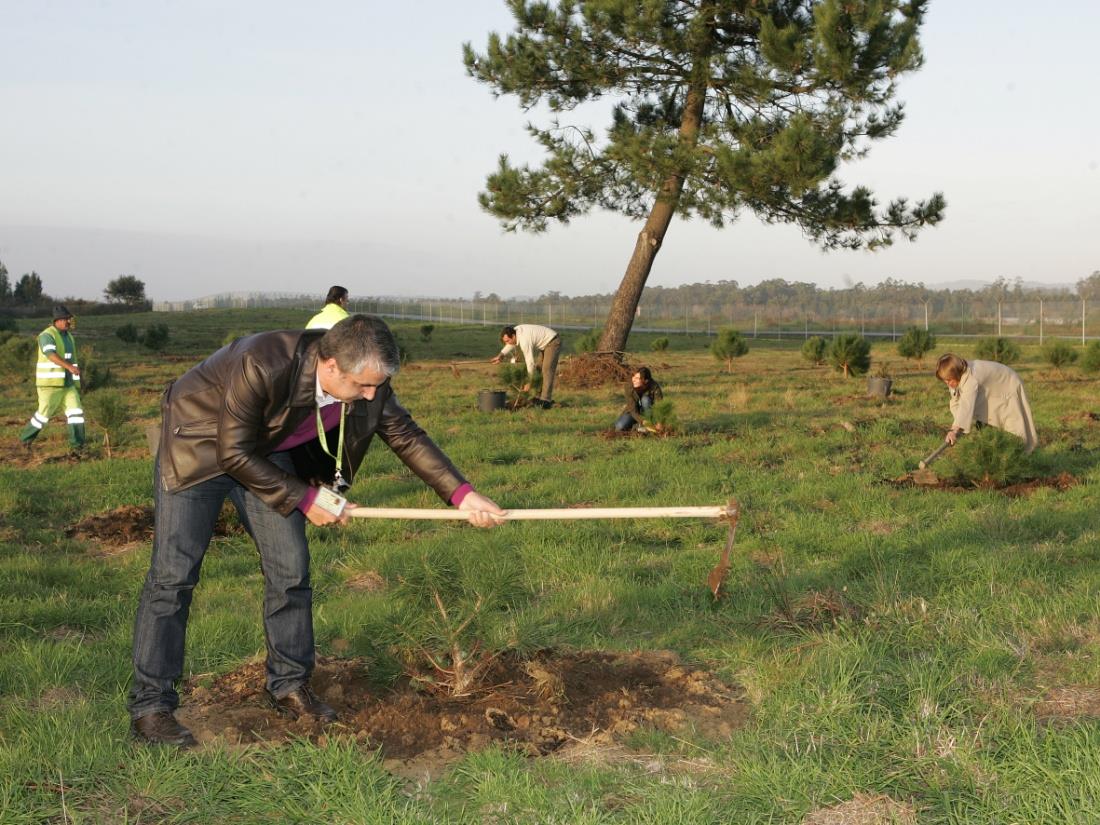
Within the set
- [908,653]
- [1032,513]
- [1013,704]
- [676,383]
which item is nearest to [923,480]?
[1032,513]

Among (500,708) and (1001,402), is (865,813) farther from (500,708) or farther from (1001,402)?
(1001,402)

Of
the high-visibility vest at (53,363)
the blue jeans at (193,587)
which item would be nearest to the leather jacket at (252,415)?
the blue jeans at (193,587)

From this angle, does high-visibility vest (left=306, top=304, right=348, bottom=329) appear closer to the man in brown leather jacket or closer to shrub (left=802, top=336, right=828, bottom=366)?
the man in brown leather jacket

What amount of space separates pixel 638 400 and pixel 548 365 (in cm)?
323

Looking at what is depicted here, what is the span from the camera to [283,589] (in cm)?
421

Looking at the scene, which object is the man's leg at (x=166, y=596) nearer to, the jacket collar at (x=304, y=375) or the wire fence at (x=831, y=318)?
the jacket collar at (x=304, y=375)

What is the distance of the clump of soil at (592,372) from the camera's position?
20.4 meters

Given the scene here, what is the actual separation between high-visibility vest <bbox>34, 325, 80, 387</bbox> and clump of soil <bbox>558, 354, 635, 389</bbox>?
9.58m

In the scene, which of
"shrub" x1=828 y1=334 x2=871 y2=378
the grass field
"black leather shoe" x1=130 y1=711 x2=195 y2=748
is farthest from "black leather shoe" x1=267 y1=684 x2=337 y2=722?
"shrub" x1=828 y1=334 x2=871 y2=378

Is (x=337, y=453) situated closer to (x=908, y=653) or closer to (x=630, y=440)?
(x=908, y=653)

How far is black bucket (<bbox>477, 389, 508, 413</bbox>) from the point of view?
1574 centimetres

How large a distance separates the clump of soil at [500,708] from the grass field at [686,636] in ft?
0.38

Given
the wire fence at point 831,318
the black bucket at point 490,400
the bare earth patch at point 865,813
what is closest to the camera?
the bare earth patch at point 865,813

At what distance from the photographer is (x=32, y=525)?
28.8 ft
